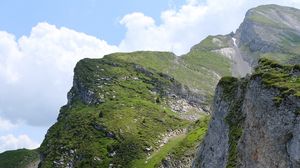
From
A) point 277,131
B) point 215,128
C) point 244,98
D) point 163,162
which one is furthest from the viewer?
point 163,162

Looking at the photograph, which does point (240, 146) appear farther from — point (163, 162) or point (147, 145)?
point (147, 145)

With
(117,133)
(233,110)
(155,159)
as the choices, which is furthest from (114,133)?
(233,110)

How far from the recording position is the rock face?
5028 cm

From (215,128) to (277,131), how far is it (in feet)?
60.0

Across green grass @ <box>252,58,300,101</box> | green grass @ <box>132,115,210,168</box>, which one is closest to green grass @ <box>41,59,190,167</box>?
green grass @ <box>132,115,210,168</box>

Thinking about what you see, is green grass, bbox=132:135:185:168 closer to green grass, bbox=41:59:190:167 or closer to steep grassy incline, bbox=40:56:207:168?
steep grassy incline, bbox=40:56:207:168

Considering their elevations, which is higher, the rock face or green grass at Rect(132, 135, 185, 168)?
the rock face

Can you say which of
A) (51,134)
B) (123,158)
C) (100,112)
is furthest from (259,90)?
(51,134)

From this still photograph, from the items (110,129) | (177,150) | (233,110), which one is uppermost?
(110,129)

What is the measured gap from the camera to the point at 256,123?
185 ft

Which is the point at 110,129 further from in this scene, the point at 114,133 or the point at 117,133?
the point at 117,133

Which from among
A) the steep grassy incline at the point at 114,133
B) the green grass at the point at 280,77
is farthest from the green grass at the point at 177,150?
the green grass at the point at 280,77

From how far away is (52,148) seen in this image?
163 metres

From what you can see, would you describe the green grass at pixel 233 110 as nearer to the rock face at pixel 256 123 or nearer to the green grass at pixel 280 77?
the rock face at pixel 256 123
